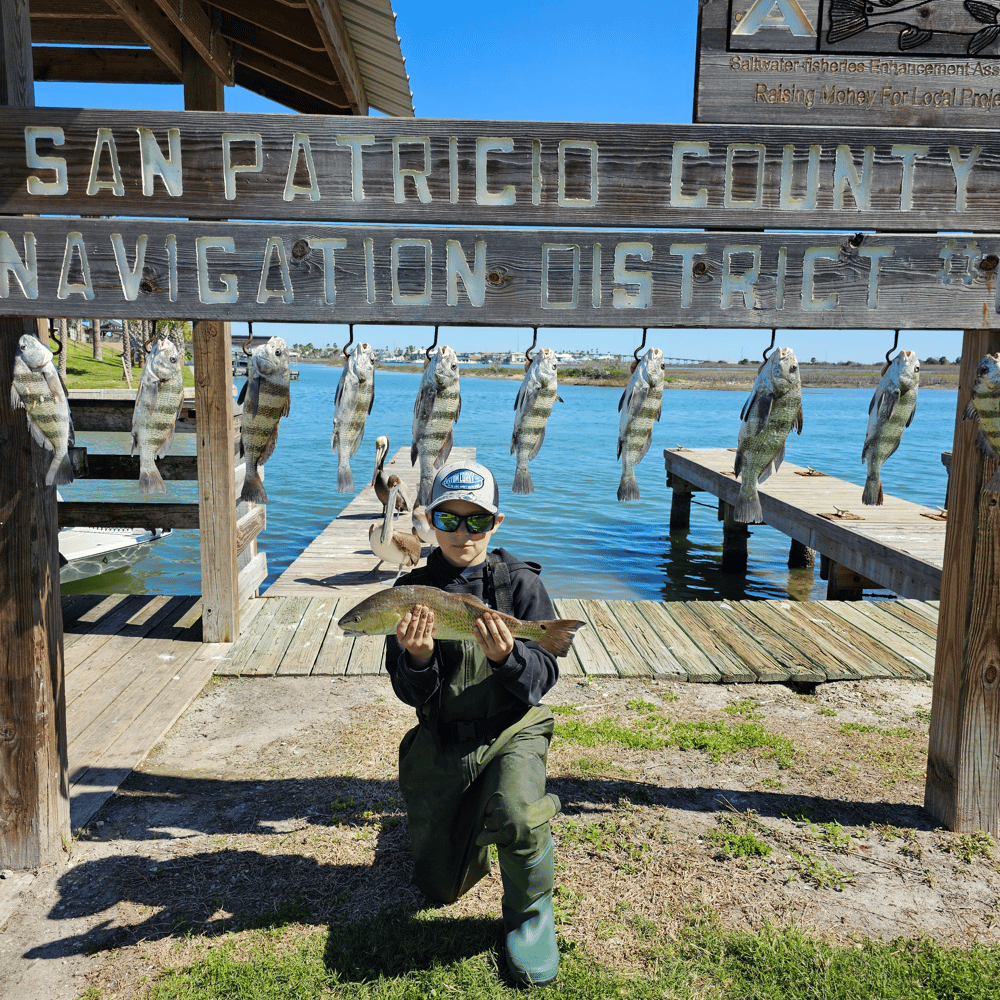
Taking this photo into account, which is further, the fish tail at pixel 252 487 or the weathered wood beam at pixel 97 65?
the weathered wood beam at pixel 97 65

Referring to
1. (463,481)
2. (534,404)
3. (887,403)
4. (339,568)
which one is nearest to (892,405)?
(887,403)

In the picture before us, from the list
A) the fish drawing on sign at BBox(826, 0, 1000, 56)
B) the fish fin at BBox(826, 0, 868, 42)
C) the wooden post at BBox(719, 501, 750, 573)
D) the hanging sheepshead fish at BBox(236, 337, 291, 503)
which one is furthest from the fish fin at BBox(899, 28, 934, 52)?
the wooden post at BBox(719, 501, 750, 573)

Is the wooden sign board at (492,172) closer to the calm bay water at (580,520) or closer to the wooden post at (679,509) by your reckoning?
the calm bay water at (580,520)

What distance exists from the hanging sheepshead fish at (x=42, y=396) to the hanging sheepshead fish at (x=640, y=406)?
240 centimetres

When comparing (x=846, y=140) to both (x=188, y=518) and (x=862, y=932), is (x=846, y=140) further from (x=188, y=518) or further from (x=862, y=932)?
(x=188, y=518)

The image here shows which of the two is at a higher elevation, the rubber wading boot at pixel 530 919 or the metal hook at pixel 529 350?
the metal hook at pixel 529 350

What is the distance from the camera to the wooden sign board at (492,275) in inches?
134

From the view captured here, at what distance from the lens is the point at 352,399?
128 inches

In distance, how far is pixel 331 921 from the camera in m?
3.71

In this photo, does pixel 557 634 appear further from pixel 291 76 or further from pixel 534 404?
pixel 291 76

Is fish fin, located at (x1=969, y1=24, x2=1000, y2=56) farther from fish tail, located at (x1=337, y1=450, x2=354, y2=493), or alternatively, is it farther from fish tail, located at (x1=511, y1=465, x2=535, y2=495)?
fish tail, located at (x1=337, y1=450, x2=354, y2=493)

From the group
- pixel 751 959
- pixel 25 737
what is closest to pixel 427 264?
pixel 25 737

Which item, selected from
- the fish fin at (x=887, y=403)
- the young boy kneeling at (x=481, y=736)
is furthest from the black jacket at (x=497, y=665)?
the fish fin at (x=887, y=403)

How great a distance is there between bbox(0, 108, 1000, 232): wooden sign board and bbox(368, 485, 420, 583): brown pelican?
5.53 meters
